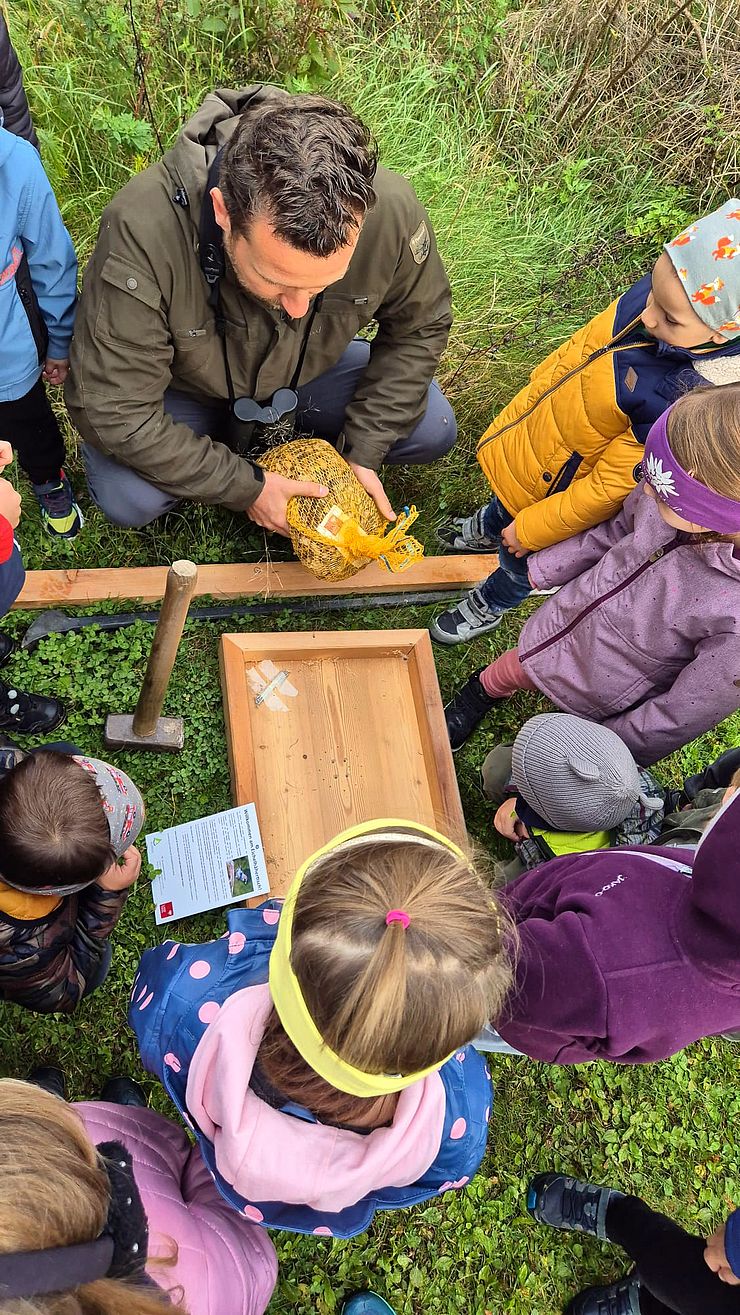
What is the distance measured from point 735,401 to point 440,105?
319cm

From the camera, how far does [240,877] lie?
2.51 meters

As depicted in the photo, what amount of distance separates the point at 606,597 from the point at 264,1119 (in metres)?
1.74

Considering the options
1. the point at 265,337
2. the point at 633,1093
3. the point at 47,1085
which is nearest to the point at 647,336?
the point at 265,337

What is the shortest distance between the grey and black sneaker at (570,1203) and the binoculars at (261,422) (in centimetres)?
264

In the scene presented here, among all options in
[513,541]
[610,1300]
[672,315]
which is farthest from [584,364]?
[610,1300]

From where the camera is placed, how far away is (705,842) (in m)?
1.66

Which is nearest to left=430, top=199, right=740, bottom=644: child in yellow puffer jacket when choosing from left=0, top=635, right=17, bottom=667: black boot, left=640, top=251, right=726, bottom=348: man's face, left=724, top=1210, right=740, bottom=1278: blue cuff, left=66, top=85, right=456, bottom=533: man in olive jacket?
left=640, top=251, right=726, bottom=348: man's face

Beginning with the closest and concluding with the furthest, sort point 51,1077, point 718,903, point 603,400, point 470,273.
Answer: point 718,903 → point 51,1077 → point 603,400 → point 470,273

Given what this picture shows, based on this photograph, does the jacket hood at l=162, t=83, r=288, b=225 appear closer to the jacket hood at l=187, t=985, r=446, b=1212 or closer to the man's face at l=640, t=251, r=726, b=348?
the man's face at l=640, t=251, r=726, b=348

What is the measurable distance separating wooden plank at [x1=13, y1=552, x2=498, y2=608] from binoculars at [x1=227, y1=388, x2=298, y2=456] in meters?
0.43

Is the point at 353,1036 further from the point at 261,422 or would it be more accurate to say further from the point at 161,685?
the point at 261,422

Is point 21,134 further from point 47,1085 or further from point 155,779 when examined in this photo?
point 47,1085

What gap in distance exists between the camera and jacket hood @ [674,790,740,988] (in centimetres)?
159

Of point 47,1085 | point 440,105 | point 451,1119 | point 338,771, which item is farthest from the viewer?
point 440,105
